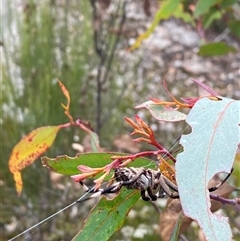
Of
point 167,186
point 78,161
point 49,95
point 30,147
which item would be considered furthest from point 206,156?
point 49,95

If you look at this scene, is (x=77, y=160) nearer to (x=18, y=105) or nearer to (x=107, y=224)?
(x=107, y=224)

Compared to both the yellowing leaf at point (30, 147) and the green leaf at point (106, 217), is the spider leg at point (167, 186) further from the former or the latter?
the yellowing leaf at point (30, 147)

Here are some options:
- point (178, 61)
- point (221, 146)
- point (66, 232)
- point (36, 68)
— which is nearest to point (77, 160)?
point (221, 146)

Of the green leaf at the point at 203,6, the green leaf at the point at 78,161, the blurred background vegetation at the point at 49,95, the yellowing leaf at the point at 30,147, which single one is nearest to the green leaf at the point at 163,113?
the green leaf at the point at 78,161

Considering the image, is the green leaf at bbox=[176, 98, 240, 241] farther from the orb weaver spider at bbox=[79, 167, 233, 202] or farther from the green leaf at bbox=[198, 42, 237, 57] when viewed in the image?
the green leaf at bbox=[198, 42, 237, 57]

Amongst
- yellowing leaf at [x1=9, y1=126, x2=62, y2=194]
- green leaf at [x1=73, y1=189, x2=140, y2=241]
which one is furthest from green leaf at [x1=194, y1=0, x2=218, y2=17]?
green leaf at [x1=73, y1=189, x2=140, y2=241]

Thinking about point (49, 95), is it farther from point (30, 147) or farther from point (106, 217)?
point (106, 217)
